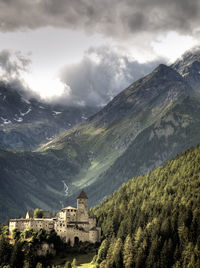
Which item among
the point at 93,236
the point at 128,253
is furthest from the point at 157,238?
the point at 93,236

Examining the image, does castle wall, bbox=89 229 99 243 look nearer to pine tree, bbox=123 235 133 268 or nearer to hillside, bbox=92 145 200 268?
hillside, bbox=92 145 200 268

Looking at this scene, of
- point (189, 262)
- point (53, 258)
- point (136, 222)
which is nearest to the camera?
point (189, 262)

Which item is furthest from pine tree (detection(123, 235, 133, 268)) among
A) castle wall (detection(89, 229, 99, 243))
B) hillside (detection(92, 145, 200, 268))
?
castle wall (detection(89, 229, 99, 243))

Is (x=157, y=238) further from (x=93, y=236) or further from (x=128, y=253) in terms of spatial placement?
(x=93, y=236)

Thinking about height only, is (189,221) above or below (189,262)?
above

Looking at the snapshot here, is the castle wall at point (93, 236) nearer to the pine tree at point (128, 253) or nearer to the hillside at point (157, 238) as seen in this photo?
the hillside at point (157, 238)

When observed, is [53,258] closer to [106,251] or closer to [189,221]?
[106,251]

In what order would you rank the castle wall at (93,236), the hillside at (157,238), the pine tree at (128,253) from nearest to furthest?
the hillside at (157,238) < the pine tree at (128,253) < the castle wall at (93,236)

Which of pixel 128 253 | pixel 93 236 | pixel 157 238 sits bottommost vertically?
pixel 128 253

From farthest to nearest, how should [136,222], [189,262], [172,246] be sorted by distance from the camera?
1. [136,222]
2. [172,246]
3. [189,262]

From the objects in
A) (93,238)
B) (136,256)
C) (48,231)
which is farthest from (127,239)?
(48,231)

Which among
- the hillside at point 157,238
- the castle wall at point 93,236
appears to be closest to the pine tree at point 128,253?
the hillside at point 157,238

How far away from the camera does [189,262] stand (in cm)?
16025

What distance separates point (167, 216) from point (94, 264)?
3908cm
